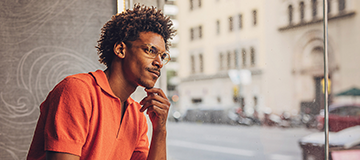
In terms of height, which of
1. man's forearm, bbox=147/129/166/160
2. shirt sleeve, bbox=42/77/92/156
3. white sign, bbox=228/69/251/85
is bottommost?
man's forearm, bbox=147/129/166/160

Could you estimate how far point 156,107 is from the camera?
878 mm

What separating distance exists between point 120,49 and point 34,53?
1.02 meters

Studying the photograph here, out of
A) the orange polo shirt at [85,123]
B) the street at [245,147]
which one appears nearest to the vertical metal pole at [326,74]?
the orange polo shirt at [85,123]

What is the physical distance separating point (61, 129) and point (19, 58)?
1.19 m

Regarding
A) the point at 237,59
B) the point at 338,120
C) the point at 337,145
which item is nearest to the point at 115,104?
the point at 337,145

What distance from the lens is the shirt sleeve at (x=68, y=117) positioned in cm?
68

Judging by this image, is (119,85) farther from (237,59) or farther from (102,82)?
(237,59)

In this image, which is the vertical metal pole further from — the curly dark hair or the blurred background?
the curly dark hair

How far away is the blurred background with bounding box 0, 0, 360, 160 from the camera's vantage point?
1656 millimetres

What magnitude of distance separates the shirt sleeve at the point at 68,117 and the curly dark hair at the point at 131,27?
0.22m

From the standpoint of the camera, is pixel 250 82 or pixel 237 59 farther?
pixel 250 82

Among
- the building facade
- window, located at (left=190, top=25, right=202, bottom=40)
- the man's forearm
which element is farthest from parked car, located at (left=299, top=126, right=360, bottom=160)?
window, located at (left=190, top=25, right=202, bottom=40)

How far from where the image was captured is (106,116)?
81 centimetres

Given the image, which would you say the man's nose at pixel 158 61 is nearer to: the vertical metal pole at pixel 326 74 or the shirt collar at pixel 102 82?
the shirt collar at pixel 102 82
